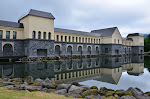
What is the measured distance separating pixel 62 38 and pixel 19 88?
35.1 meters

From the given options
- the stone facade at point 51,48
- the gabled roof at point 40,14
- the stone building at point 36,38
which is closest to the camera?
the stone building at point 36,38

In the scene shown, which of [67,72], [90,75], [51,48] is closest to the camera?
[90,75]

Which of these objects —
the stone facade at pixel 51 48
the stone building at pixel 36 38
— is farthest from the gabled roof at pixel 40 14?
the stone facade at pixel 51 48

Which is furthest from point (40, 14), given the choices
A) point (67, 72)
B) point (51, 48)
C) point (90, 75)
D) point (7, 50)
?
point (90, 75)

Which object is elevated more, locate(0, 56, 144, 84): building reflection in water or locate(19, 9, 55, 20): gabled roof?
locate(19, 9, 55, 20): gabled roof


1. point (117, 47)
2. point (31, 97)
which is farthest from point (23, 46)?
point (117, 47)

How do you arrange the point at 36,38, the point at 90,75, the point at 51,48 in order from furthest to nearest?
the point at 51,48 < the point at 36,38 < the point at 90,75

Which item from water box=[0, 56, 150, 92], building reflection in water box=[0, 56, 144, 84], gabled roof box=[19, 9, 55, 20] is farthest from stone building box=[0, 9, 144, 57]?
water box=[0, 56, 150, 92]

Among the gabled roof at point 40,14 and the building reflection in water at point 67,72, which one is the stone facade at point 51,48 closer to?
the gabled roof at point 40,14

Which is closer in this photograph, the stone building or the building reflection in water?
the building reflection in water

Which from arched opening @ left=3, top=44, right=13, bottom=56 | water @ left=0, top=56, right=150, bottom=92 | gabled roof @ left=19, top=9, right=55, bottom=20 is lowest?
water @ left=0, top=56, right=150, bottom=92

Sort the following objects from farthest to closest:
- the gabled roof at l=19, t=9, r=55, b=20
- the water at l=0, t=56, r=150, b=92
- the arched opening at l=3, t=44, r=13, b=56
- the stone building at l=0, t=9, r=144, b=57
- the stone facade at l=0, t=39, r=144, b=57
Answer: the gabled roof at l=19, t=9, r=55, b=20 → the stone facade at l=0, t=39, r=144, b=57 → the stone building at l=0, t=9, r=144, b=57 → the arched opening at l=3, t=44, r=13, b=56 → the water at l=0, t=56, r=150, b=92

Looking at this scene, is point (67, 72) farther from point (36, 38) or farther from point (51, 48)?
point (51, 48)

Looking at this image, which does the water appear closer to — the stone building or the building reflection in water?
the building reflection in water
